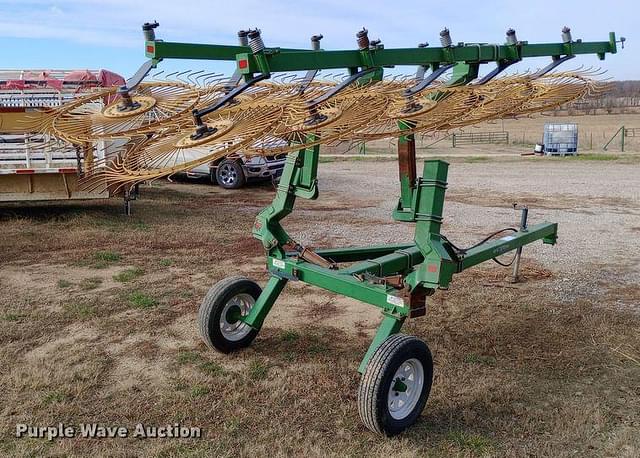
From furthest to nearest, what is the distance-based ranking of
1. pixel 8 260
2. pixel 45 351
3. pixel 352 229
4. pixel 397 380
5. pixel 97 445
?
pixel 352 229 < pixel 8 260 < pixel 45 351 < pixel 397 380 < pixel 97 445

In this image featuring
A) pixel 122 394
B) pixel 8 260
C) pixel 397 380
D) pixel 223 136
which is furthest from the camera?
pixel 8 260

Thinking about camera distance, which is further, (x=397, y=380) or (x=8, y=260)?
(x=8, y=260)

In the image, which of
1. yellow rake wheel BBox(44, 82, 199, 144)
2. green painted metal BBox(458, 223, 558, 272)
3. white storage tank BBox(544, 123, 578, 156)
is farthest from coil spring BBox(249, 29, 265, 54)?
white storage tank BBox(544, 123, 578, 156)

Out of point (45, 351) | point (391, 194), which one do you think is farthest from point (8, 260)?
point (391, 194)

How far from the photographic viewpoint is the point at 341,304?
239 inches

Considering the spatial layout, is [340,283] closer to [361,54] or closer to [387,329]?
[387,329]

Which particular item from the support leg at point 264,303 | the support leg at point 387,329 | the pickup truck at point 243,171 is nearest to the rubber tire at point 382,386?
the support leg at point 387,329

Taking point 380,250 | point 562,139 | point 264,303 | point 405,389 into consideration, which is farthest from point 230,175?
point 562,139

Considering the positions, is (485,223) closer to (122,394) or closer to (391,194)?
(391,194)

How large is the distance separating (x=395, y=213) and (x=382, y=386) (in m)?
1.91

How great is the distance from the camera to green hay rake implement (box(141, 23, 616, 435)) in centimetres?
354

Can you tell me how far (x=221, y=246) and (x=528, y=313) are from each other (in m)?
4.44

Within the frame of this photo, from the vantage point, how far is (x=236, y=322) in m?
4.91

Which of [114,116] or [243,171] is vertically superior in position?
[114,116]
